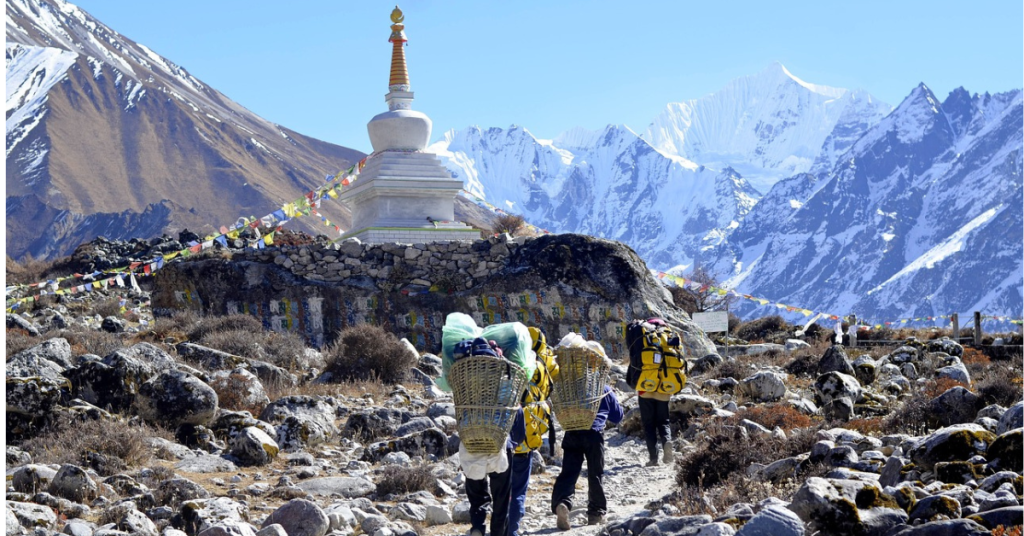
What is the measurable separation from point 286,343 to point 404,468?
831 centimetres

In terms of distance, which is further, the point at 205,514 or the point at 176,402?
the point at 176,402

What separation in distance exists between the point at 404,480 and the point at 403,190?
681 inches

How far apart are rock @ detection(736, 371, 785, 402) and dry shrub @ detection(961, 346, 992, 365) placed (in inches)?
198

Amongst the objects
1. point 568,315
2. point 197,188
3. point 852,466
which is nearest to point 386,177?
point 568,315

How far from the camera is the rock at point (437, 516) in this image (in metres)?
8.14

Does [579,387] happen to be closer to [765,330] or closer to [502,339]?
[502,339]

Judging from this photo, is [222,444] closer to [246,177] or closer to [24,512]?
[24,512]

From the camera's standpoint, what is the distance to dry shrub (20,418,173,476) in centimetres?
920

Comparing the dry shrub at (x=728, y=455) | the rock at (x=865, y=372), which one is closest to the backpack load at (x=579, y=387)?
the dry shrub at (x=728, y=455)

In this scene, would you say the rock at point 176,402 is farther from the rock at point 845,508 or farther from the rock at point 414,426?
the rock at point 845,508

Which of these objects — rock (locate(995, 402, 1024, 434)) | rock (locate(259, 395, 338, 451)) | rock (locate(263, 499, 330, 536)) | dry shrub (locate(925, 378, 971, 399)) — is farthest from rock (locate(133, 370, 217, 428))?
rock (locate(995, 402, 1024, 434))

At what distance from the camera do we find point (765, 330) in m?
27.1

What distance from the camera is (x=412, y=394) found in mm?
14391

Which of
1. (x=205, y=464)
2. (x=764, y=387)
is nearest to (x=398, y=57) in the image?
(x=764, y=387)
